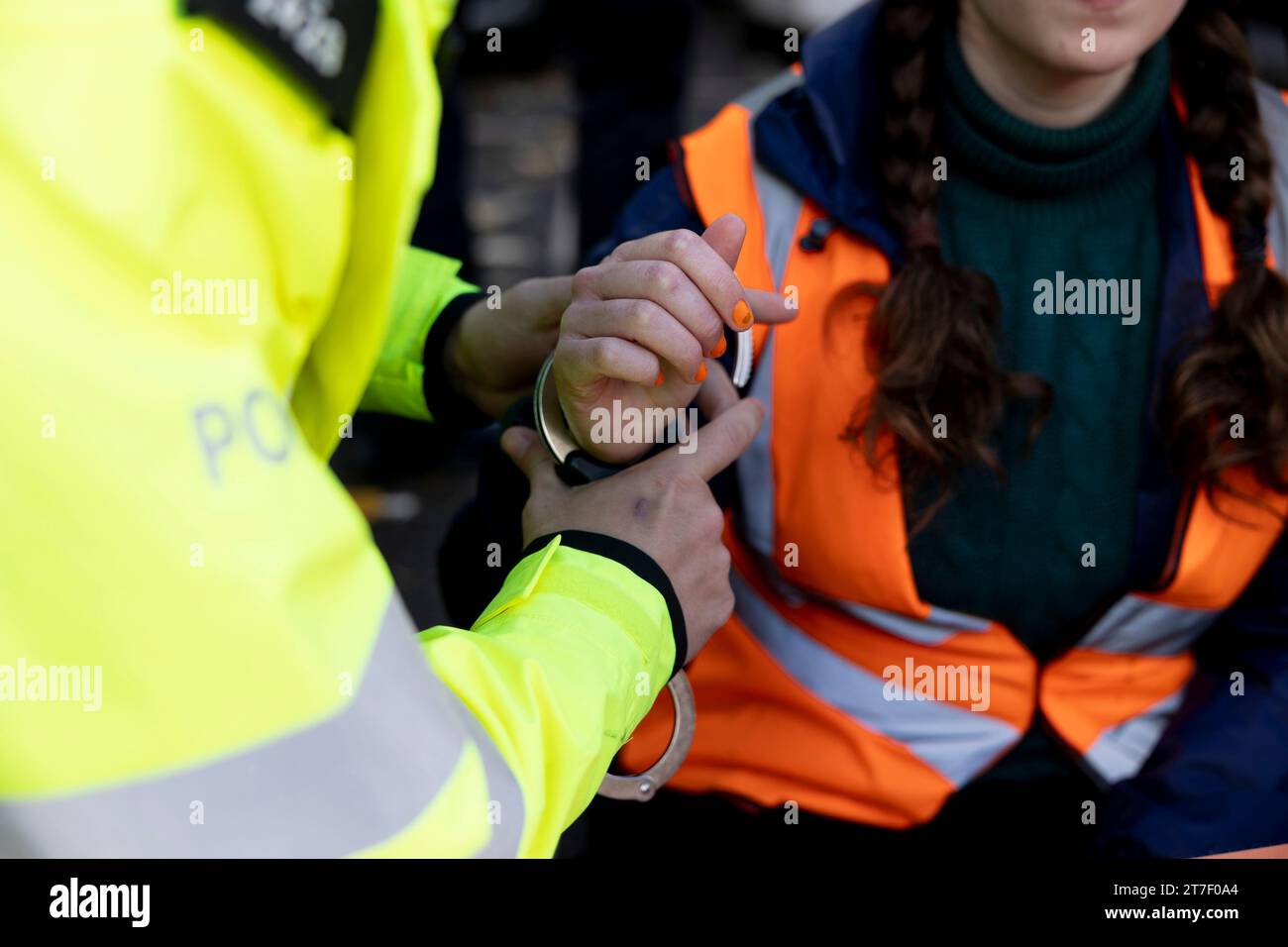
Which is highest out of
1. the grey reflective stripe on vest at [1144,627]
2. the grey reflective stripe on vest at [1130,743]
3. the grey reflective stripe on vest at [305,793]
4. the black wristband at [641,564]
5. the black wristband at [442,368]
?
the black wristband at [442,368]

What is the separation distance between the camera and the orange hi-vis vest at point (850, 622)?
5.56 feet

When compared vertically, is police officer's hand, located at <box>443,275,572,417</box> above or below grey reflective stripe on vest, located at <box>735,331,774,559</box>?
above

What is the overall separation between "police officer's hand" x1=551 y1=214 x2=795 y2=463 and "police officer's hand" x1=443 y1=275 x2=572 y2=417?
0.82 ft

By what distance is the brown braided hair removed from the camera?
167cm

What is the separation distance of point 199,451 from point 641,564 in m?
0.52

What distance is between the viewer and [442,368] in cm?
180

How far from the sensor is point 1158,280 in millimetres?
1747

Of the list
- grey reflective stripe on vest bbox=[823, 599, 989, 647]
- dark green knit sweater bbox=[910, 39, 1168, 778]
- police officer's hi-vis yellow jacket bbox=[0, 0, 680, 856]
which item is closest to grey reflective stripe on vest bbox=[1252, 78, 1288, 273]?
dark green knit sweater bbox=[910, 39, 1168, 778]

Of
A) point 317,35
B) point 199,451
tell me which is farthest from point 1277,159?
point 199,451

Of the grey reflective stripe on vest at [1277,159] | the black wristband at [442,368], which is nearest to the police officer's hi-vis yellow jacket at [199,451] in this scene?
the black wristband at [442,368]

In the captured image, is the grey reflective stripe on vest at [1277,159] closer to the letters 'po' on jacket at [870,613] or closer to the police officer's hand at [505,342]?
the letters 'po' on jacket at [870,613]

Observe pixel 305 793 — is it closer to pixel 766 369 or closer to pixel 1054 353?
pixel 766 369

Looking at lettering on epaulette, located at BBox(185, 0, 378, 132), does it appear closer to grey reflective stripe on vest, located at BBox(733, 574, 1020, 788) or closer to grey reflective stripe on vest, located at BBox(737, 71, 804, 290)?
grey reflective stripe on vest, located at BBox(737, 71, 804, 290)

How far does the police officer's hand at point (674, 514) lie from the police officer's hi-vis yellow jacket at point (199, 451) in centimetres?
39
